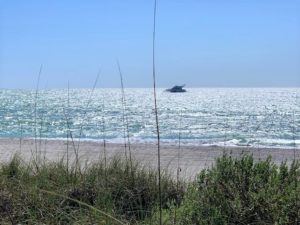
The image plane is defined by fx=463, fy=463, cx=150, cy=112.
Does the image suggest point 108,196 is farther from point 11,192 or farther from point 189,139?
point 189,139

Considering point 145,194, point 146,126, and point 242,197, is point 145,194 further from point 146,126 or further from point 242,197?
point 146,126

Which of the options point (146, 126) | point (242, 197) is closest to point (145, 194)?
point (242, 197)

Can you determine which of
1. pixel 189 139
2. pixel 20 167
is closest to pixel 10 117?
pixel 189 139

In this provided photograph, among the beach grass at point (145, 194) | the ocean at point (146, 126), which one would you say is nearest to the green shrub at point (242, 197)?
the beach grass at point (145, 194)

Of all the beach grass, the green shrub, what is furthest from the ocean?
the green shrub

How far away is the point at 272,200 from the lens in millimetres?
3680

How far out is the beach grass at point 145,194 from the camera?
12.3ft

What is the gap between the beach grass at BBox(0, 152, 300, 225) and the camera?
12.3 ft

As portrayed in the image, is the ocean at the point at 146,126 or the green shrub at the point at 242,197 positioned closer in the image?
the green shrub at the point at 242,197

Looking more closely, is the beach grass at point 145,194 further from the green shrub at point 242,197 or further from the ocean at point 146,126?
the ocean at point 146,126

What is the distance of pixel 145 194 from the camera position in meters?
5.15

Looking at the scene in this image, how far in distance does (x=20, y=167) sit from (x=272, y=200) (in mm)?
3471

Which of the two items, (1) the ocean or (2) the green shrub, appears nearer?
(2) the green shrub

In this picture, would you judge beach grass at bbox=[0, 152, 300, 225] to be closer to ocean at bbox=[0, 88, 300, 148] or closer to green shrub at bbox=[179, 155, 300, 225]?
green shrub at bbox=[179, 155, 300, 225]
